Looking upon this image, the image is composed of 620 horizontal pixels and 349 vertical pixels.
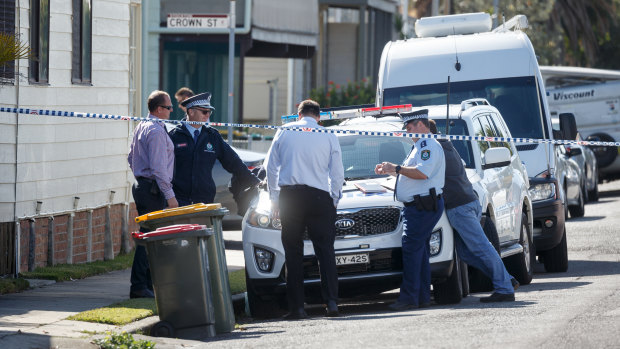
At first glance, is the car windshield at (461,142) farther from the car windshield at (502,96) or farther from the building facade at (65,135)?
the building facade at (65,135)

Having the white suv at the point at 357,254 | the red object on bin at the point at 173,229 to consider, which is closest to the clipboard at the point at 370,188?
the white suv at the point at 357,254

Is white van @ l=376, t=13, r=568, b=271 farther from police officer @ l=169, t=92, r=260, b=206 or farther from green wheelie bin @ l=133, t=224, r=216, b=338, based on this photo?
green wheelie bin @ l=133, t=224, r=216, b=338

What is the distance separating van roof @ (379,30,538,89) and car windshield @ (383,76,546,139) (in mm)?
78

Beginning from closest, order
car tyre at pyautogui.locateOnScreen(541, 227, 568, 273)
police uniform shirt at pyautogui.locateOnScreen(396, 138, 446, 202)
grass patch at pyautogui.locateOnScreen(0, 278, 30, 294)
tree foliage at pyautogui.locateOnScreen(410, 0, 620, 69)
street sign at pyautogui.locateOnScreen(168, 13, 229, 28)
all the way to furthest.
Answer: police uniform shirt at pyautogui.locateOnScreen(396, 138, 446, 202)
grass patch at pyautogui.locateOnScreen(0, 278, 30, 294)
car tyre at pyautogui.locateOnScreen(541, 227, 568, 273)
street sign at pyautogui.locateOnScreen(168, 13, 229, 28)
tree foliage at pyautogui.locateOnScreen(410, 0, 620, 69)

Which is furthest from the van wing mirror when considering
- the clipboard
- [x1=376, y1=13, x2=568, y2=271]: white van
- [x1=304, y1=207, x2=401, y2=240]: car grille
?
[x1=304, y1=207, x2=401, y2=240]: car grille

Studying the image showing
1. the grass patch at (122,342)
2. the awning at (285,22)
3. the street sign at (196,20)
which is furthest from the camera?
the awning at (285,22)

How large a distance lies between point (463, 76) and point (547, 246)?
2.69 metres

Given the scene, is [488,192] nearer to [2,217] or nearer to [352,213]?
[352,213]

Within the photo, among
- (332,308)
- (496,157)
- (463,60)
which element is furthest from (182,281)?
(463,60)

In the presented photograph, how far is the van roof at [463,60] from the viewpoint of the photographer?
51.3ft

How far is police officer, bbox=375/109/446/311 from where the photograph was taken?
1057 centimetres

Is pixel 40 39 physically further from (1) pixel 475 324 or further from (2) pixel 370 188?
(1) pixel 475 324

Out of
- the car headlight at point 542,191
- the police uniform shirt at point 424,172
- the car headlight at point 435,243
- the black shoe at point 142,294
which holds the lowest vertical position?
the black shoe at point 142,294

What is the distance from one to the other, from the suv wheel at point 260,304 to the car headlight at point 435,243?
1355 mm
